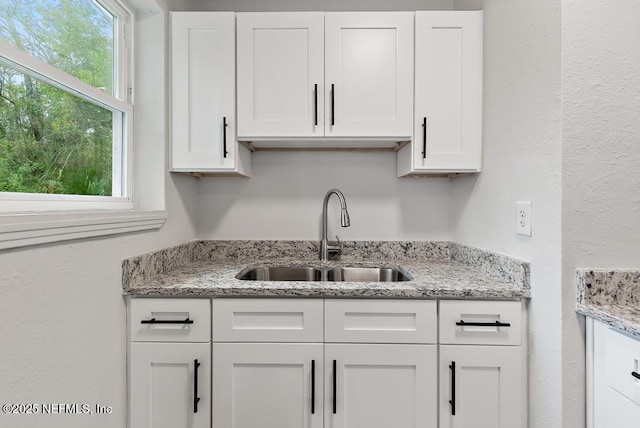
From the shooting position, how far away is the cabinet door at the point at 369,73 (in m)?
1.64

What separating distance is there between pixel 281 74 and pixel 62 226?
112cm

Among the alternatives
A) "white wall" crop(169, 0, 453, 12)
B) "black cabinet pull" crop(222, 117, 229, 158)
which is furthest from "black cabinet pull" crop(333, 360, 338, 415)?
"white wall" crop(169, 0, 453, 12)

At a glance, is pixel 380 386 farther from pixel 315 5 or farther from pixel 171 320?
pixel 315 5

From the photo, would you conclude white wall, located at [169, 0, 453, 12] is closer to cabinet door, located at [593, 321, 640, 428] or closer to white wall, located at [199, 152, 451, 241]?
white wall, located at [199, 152, 451, 241]

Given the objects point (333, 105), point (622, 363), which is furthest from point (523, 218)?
point (333, 105)

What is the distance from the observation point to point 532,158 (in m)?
1.25

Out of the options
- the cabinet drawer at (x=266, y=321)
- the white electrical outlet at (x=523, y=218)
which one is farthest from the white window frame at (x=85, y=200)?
the white electrical outlet at (x=523, y=218)

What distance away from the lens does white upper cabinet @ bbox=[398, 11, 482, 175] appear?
163 cm

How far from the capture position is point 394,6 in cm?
200

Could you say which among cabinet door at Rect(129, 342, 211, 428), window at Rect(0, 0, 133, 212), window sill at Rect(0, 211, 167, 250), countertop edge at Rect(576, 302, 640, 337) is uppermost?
window at Rect(0, 0, 133, 212)

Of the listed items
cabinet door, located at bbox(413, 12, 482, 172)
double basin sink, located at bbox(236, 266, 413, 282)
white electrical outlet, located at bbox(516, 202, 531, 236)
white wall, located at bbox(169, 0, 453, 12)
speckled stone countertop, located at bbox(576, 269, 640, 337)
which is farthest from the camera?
white wall, located at bbox(169, 0, 453, 12)

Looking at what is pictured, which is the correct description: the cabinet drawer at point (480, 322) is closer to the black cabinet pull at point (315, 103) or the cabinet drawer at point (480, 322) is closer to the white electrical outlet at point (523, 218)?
the white electrical outlet at point (523, 218)

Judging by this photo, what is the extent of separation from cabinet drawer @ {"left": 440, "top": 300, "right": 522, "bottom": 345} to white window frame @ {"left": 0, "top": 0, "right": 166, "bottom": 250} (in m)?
1.25

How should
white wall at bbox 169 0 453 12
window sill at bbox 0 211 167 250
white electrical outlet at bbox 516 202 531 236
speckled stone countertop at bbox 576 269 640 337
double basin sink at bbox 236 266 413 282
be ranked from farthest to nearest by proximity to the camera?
1. white wall at bbox 169 0 453 12
2. double basin sink at bbox 236 266 413 282
3. white electrical outlet at bbox 516 202 531 236
4. speckled stone countertop at bbox 576 269 640 337
5. window sill at bbox 0 211 167 250
